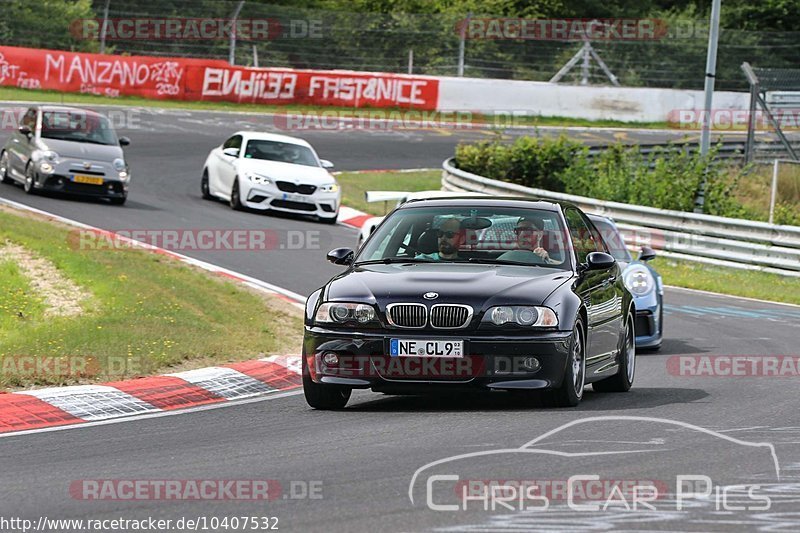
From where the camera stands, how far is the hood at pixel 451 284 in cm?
925

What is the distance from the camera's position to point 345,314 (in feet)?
31.0

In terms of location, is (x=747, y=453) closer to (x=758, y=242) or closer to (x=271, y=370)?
(x=271, y=370)

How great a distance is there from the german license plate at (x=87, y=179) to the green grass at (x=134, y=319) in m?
6.28

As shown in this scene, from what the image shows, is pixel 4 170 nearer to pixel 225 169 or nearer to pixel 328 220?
pixel 225 169

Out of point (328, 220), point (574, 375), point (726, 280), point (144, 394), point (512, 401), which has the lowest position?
point (726, 280)

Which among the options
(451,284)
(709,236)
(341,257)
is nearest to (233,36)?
(709,236)

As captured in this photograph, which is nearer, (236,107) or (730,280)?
(730,280)

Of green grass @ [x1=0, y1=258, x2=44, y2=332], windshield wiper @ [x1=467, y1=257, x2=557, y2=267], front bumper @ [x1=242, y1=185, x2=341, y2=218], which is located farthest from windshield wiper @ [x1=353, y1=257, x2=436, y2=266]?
front bumper @ [x1=242, y1=185, x2=341, y2=218]

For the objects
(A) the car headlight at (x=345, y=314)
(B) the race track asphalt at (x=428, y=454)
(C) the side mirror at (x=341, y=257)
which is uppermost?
(C) the side mirror at (x=341, y=257)

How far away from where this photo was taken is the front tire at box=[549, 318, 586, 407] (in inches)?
372

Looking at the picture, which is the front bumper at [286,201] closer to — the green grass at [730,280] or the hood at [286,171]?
the hood at [286,171]

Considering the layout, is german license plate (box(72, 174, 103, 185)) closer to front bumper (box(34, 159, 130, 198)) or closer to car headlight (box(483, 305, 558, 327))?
front bumper (box(34, 159, 130, 198))

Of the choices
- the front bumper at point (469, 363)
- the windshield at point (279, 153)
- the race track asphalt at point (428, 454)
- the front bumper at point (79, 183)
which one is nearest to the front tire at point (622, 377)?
the race track asphalt at point (428, 454)

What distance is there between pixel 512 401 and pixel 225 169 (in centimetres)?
1704
